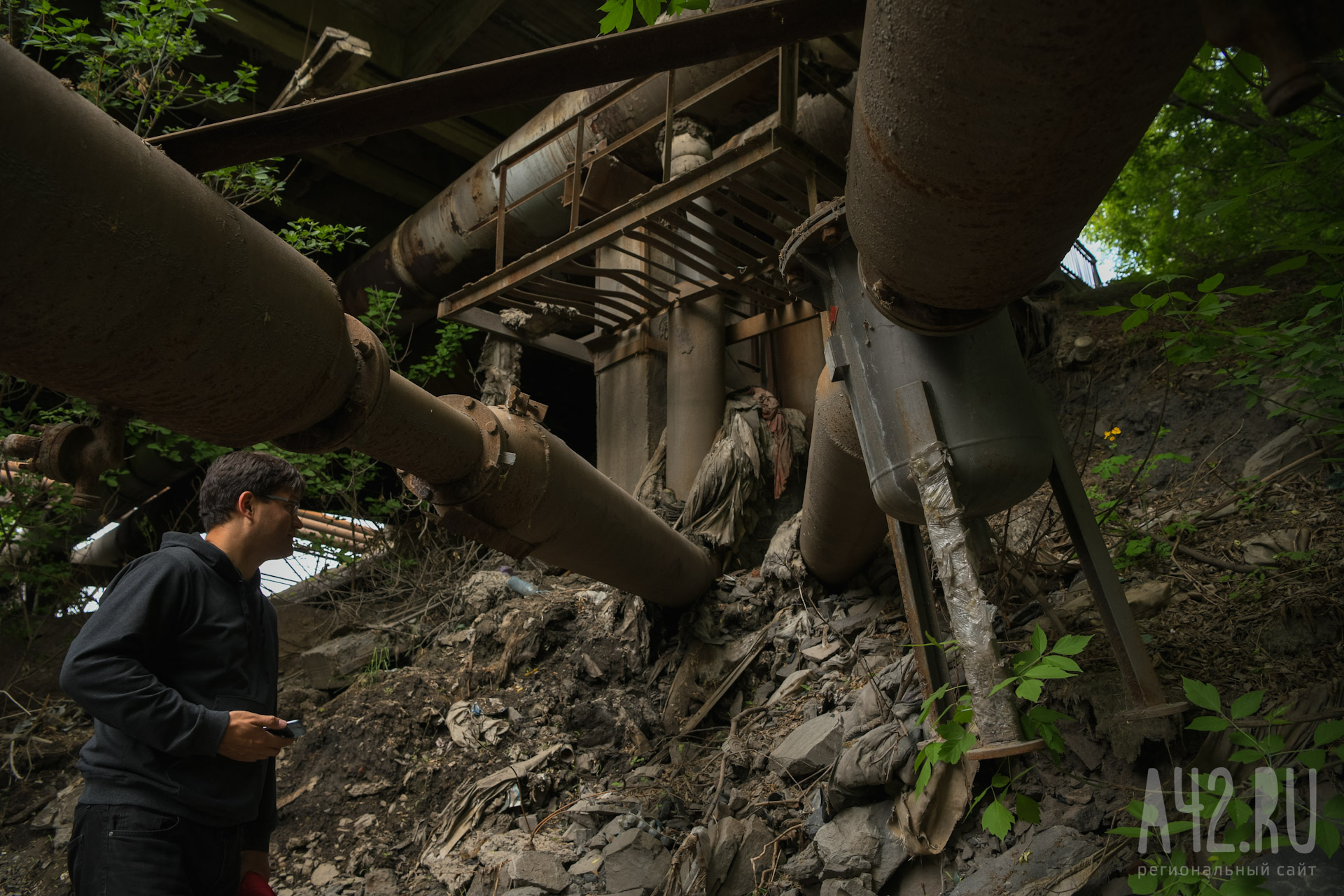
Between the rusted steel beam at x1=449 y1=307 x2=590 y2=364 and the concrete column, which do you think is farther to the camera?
the rusted steel beam at x1=449 y1=307 x2=590 y2=364

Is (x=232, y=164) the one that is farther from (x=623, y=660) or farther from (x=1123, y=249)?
(x=1123, y=249)

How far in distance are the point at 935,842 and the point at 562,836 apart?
1526 millimetres

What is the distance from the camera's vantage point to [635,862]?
2.71 meters

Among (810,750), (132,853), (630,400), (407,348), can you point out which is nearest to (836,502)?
(810,750)

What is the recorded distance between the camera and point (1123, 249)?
29.5ft

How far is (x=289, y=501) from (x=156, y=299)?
46.4 inches

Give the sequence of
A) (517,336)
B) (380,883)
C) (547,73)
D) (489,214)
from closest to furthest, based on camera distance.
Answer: (547,73) → (380,883) → (517,336) → (489,214)

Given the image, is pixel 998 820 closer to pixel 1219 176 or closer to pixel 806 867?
pixel 806 867

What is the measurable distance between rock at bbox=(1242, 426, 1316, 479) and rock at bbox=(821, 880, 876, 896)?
2.31 meters

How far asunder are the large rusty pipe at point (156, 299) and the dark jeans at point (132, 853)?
37.3 inches

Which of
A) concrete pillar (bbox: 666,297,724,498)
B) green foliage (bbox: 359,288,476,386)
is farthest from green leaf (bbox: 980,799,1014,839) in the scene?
green foliage (bbox: 359,288,476,386)

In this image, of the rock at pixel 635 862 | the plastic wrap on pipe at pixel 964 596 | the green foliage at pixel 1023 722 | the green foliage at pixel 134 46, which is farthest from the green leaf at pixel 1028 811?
the green foliage at pixel 134 46

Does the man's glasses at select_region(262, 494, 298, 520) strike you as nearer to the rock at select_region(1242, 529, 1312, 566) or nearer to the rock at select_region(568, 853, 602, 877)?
A: the rock at select_region(568, 853, 602, 877)

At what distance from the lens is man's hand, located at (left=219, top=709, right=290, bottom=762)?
73.4 inches
